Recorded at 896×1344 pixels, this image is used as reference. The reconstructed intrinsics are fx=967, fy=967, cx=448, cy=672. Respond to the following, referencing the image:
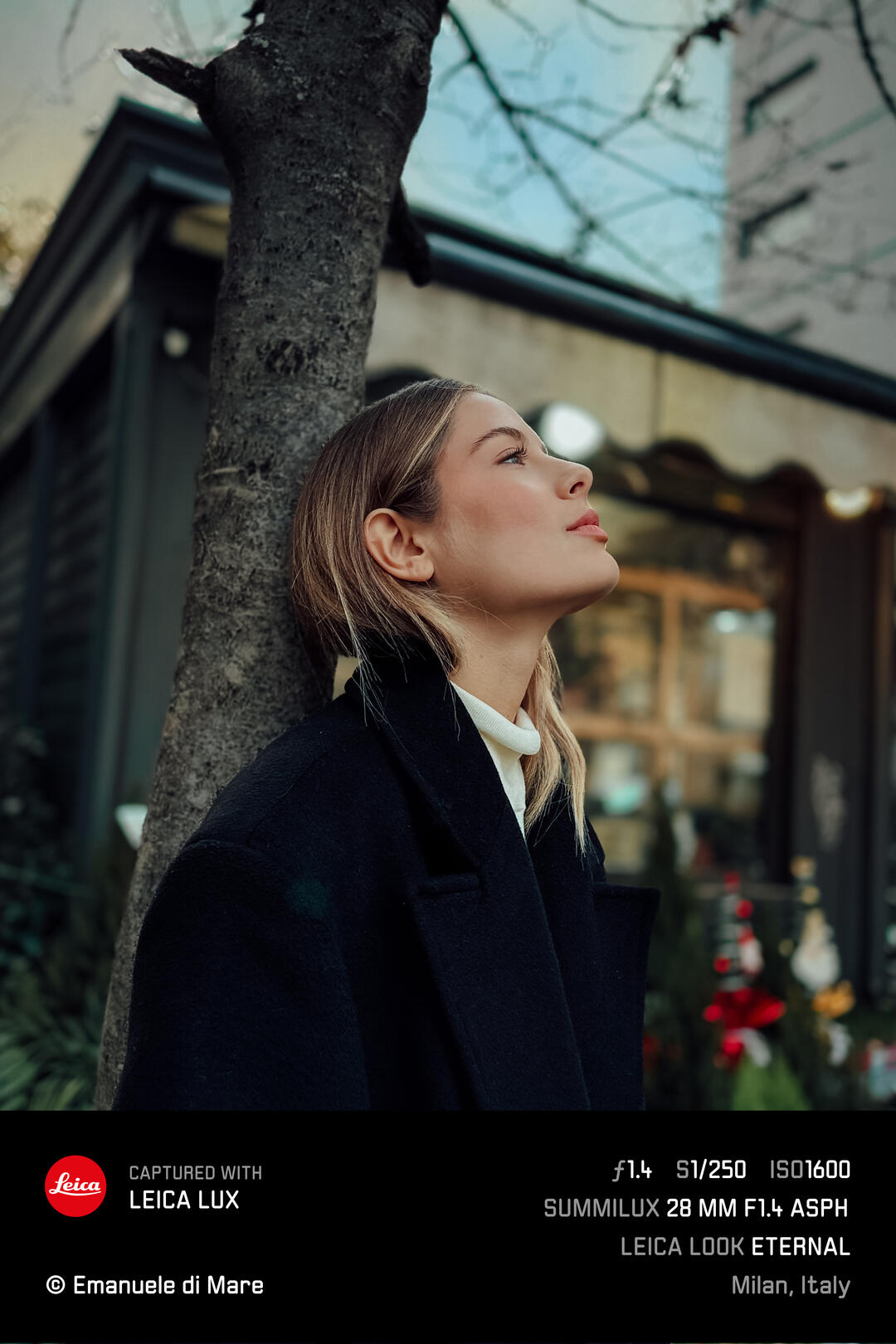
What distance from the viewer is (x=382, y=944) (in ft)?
3.59

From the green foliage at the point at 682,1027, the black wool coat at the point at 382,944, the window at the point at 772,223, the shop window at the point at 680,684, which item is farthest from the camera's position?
the shop window at the point at 680,684

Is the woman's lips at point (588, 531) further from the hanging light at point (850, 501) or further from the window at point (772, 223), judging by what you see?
the hanging light at point (850, 501)

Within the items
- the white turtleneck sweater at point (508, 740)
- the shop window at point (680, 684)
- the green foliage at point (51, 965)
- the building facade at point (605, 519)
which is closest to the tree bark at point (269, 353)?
the white turtleneck sweater at point (508, 740)

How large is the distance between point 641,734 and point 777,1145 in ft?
13.7

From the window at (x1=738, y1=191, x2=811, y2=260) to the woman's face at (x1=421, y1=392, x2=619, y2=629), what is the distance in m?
1.99

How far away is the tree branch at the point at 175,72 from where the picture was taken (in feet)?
4.29

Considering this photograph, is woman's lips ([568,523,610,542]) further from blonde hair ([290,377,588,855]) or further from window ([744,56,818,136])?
window ([744,56,818,136])

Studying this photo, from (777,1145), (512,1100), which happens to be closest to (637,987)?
(777,1145)

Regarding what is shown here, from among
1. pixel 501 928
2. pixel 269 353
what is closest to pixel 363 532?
pixel 269 353

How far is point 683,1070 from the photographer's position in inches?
102

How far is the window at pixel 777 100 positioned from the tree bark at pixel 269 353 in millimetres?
1793

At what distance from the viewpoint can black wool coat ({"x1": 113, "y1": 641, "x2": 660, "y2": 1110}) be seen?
926 millimetres

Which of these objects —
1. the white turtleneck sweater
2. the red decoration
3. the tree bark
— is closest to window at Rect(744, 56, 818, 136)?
the tree bark

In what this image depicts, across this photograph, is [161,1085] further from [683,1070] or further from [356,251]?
[683,1070]
